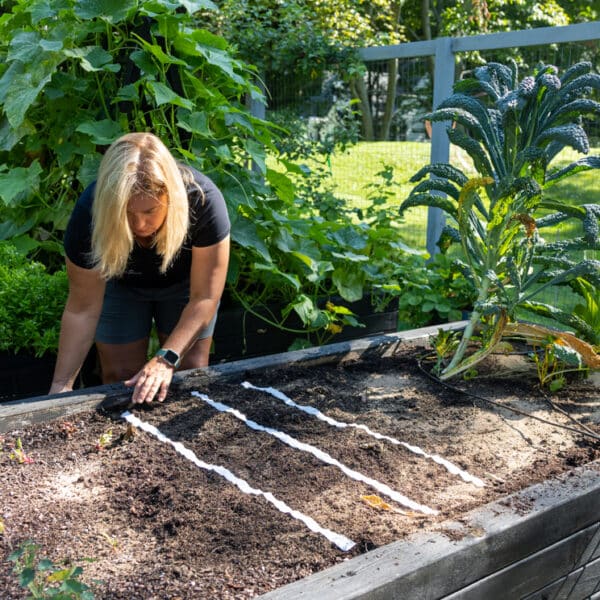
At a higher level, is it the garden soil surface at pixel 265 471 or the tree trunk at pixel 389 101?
the tree trunk at pixel 389 101

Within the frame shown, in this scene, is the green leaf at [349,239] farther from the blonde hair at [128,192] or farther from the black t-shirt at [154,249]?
the blonde hair at [128,192]

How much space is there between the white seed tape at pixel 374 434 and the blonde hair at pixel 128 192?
0.61 meters

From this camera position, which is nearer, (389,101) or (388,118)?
(389,101)

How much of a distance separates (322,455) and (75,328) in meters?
1.06

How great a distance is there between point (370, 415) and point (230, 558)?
3.21 ft

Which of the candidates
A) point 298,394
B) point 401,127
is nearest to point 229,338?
point 298,394

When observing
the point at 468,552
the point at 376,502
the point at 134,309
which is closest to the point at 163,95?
the point at 134,309

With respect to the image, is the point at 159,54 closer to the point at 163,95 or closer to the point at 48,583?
the point at 163,95

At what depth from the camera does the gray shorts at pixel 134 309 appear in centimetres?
302

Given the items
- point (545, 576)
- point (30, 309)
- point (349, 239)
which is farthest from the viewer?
point (349, 239)

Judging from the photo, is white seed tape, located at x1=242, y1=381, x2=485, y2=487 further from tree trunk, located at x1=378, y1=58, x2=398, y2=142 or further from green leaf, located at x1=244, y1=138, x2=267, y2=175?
tree trunk, located at x1=378, y1=58, x2=398, y2=142

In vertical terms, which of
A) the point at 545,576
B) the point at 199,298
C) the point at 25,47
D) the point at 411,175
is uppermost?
the point at 25,47

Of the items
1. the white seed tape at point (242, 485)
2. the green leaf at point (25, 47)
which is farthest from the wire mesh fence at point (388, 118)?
the white seed tape at point (242, 485)

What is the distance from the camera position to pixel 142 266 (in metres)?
2.88
